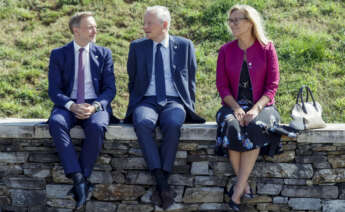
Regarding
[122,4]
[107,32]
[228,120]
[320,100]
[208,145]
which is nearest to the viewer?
[228,120]

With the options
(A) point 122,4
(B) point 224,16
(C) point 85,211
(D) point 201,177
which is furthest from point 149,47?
Answer: (A) point 122,4

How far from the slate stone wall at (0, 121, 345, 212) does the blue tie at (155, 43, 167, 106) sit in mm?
465

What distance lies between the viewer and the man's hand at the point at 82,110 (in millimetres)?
4531

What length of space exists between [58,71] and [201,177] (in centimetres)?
167

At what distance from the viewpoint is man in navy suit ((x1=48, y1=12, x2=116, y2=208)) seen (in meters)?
4.45

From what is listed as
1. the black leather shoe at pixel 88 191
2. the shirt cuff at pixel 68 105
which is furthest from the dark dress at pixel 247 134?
the shirt cuff at pixel 68 105

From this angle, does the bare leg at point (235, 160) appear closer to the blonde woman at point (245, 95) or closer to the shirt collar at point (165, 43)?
the blonde woman at point (245, 95)

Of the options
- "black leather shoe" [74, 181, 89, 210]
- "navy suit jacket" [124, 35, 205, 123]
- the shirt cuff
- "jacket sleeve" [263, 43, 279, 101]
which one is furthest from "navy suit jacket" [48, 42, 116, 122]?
"jacket sleeve" [263, 43, 279, 101]

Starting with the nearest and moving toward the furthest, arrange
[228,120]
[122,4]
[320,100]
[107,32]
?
[228,120], [320,100], [107,32], [122,4]

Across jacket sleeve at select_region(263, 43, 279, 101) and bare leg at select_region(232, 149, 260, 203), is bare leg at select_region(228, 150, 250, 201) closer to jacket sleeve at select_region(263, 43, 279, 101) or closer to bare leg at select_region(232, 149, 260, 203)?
bare leg at select_region(232, 149, 260, 203)

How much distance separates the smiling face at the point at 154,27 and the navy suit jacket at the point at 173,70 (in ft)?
0.27

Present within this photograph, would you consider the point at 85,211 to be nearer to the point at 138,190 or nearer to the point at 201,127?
the point at 138,190

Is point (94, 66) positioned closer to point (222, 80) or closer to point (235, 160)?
point (222, 80)

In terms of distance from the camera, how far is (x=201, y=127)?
14.9 ft
